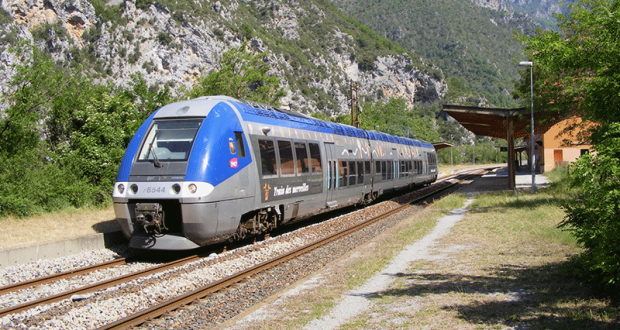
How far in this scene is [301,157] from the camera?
13.7m

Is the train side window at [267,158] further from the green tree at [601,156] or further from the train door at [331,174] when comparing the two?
the green tree at [601,156]

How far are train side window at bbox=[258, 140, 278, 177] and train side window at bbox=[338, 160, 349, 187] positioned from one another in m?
5.06

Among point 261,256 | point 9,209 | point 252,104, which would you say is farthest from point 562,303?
point 9,209

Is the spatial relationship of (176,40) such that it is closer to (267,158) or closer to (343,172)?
(343,172)

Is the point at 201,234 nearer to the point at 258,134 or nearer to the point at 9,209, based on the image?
the point at 258,134

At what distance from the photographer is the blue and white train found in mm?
9562

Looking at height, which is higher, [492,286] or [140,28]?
[140,28]

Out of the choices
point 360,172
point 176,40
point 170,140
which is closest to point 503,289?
point 170,140

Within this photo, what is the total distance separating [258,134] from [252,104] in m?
1.33

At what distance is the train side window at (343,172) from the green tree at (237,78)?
13291 mm

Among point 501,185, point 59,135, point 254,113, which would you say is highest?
point 59,135

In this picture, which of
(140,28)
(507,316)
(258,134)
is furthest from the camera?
(140,28)

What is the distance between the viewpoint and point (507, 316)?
5613 millimetres

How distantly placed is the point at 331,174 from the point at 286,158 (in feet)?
11.5
